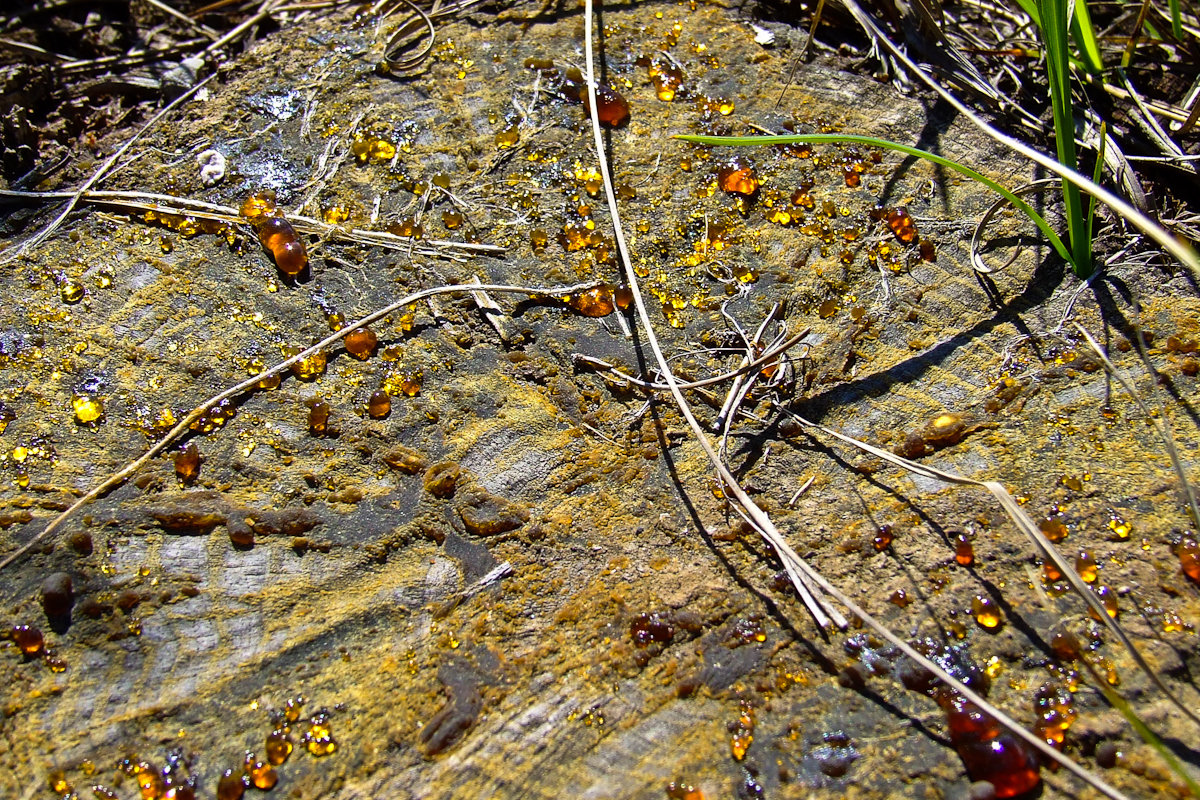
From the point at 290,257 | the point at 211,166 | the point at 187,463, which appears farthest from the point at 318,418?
the point at 211,166

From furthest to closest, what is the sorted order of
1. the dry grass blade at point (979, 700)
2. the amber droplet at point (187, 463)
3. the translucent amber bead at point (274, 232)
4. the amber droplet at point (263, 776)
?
the translucent amber bead at point (274, 232) → the amber droplet at point (187, 463) → the amber droplet at point (263, 776) → the dry grass blade at point (979, 700)

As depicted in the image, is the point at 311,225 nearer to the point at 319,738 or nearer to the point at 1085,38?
the point at 319,738

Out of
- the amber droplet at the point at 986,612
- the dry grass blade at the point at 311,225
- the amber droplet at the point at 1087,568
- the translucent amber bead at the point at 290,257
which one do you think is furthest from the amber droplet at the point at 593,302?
the amber droplet at the point at 1087,568

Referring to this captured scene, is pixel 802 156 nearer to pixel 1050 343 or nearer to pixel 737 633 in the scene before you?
pixel 1050 343

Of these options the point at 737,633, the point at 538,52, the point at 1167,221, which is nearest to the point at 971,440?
the point at 737,633

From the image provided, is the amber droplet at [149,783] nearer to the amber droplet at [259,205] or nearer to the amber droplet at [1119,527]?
the amber droplet at [259,205]

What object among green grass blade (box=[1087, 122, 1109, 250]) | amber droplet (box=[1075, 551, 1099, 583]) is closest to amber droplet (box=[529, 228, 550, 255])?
green grass blade (box=[1087, 122, 1109, 250])
